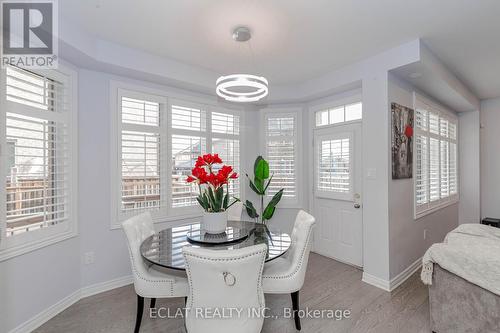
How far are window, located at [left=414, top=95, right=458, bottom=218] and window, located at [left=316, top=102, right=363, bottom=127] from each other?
79cm

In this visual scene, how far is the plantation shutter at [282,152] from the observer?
4.17 m

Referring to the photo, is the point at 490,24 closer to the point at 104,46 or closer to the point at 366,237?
the point at 366,237

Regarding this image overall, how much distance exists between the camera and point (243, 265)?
1.34m

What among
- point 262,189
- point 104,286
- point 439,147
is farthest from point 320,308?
point 439,147

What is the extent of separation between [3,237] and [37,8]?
1862mm

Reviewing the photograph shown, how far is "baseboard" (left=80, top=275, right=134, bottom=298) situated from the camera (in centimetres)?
268

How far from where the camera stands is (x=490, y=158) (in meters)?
4.85

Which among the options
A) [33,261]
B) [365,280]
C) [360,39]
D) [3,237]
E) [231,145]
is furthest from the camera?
[231,145]

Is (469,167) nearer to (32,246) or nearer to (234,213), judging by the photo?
(234,213)

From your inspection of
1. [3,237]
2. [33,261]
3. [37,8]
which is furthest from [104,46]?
[33,261]

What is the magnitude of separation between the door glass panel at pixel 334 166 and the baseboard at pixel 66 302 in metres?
3.08

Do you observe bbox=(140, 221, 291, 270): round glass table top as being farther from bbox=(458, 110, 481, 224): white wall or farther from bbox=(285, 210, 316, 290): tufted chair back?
bbox=(458, 110, 481, 224): white wall

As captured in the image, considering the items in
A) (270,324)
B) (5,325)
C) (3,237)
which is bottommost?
(270,324)

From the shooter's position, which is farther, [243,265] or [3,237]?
[3,237]
